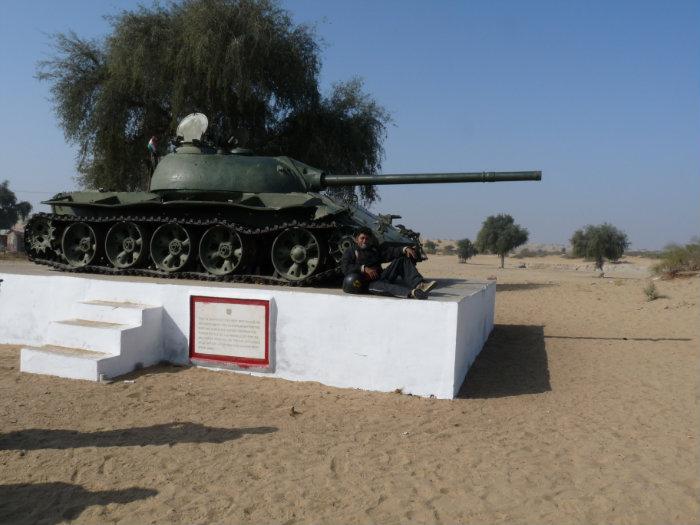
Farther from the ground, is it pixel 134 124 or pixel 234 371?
pixel 134 124

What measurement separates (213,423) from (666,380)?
6.00 meters

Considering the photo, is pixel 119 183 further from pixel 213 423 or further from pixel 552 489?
pixel 552 489

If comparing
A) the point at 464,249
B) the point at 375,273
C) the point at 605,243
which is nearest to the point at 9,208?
the point at 464,249

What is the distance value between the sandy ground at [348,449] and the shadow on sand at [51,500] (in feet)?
0.05

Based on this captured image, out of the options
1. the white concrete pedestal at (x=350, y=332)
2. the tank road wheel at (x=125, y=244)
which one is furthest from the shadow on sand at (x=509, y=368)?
the tank road wheel at (x=125, y=244)

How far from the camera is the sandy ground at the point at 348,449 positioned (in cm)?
399

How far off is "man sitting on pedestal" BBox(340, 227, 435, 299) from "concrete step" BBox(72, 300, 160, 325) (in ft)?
8.63

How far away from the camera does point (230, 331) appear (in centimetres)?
753

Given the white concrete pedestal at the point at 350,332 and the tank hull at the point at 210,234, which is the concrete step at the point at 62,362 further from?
the tank hull at the point at 210,234

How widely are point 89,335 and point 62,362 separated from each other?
48cm

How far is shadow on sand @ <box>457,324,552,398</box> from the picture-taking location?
7238 mm

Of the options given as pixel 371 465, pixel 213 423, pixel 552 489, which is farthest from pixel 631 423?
pixel 213 423

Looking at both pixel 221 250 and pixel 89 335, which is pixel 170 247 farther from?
pixel 89 335

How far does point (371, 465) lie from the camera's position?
15.5 ft
